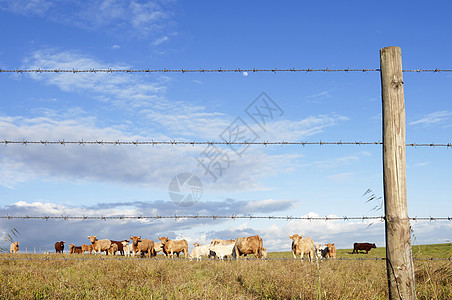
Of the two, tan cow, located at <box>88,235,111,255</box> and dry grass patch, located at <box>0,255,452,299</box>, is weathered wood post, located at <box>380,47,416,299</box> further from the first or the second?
tan cow, located at <box>88,235,111,255</box>

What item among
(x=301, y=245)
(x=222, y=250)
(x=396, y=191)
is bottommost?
(x=222, y=250)

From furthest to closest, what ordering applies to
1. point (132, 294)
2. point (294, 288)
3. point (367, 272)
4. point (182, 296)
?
1. point (367, 272)
2. point (294, 288)
3. point (132, 294)
4. point (182, 296)

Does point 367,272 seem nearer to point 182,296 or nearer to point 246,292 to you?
point 246,292

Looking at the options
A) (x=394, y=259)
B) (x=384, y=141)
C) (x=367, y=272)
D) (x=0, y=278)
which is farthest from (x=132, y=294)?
(x=367, y=272)

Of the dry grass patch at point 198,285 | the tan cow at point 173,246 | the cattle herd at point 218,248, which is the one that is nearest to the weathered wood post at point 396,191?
the dry grass patch at point 198,285

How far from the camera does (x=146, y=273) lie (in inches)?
333

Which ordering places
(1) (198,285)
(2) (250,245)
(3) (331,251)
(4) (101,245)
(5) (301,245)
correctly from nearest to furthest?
(1) (198,285)
(2) (250,245)
(5) (301,245)
(3) (331,251)
(4) (101,245)

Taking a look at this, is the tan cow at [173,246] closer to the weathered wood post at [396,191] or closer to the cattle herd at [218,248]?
the cattle herd at [218,248]

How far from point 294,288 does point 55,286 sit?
4384 mm

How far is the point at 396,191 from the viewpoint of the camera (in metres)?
4.85

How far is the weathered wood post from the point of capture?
471cm

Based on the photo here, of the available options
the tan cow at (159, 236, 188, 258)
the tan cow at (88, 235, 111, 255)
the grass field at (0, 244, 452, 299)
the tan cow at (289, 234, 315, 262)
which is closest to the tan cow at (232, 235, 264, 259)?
the tan cow at (289, 234, 315, 262)

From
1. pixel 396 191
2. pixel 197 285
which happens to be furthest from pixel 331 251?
pixel 396 191

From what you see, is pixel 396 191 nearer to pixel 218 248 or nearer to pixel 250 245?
pixel 250 245
